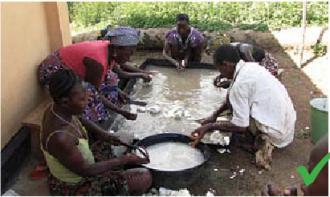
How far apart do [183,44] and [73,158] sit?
3754 millimetres

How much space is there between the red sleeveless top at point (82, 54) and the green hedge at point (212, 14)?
4003 millimetres

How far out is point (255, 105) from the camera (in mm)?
4238

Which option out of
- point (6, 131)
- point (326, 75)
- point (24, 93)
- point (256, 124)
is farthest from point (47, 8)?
point (326, 75)

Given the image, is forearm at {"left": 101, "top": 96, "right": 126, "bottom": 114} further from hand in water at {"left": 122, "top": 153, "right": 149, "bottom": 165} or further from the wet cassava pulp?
hand in water at {"left": 122, "top": 153, "right": 149, "bottom": 165}

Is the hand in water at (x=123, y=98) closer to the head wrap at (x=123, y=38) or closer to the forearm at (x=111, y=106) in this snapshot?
the forearm at (x=111, y=106)

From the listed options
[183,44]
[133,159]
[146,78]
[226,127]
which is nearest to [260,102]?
[226,127]

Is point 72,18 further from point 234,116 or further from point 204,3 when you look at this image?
point 234,116

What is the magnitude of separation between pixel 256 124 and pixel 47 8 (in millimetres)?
2680

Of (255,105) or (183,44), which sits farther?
(183,44)

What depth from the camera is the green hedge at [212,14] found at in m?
8.56

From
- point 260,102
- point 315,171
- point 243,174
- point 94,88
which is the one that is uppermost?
point 315,171

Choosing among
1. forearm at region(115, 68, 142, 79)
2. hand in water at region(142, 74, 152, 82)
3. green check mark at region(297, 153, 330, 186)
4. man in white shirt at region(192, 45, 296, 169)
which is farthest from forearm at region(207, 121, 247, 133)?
green check mark at region(297, 153, 330, 186)

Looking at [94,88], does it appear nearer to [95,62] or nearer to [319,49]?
[95,62]

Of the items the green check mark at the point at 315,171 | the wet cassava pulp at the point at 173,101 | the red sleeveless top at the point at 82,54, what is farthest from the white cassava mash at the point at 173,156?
the green check mark at the point at 315,171
